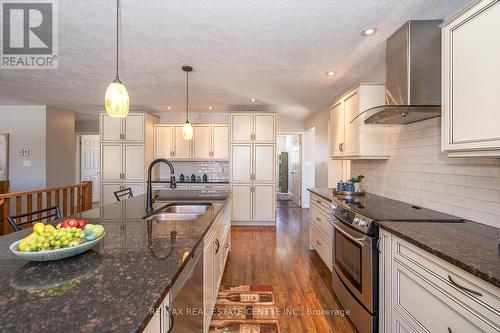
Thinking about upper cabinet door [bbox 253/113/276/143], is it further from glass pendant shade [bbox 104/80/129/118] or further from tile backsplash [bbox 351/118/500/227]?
glass pendant shade [bbox 104/80/129/118]

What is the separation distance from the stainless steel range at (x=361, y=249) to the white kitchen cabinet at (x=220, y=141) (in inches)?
130

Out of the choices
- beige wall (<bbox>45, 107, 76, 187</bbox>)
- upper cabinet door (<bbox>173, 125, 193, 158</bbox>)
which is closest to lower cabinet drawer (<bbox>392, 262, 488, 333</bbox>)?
upper cabinet door (<bbox>173, 125, 193, 158</bbox>)

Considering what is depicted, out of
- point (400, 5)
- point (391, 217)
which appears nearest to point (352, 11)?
point (400, 5)

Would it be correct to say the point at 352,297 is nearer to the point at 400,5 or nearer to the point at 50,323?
the point at 50,323

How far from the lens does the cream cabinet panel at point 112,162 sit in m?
4.94

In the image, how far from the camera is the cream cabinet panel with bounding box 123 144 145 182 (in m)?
4.93

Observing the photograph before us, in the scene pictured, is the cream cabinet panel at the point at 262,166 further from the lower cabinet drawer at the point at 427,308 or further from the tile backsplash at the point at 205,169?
the lower cabinet drawer at the point at 427,308

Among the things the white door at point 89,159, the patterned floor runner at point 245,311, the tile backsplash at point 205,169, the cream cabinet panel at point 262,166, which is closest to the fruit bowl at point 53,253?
the patterned floor runner at point 245,311

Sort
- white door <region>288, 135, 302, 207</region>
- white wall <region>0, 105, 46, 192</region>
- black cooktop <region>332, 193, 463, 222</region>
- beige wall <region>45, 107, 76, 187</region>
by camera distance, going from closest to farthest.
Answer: black cooktop <region>332, 193, 463, 222</region>, white wall <region>0, 105, 46, 192</region>, beige wall <region>45, 107, 76, 187</region>, white door <region>288, 135, 302, 207</region>

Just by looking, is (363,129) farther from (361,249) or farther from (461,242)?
(461,242)

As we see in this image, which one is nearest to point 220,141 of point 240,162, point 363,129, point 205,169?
point 240,162

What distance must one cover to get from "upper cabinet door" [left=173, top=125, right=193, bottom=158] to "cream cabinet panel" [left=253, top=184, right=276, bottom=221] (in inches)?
68.9

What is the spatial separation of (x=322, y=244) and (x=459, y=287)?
1.89m

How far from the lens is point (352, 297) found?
72.5 inches
